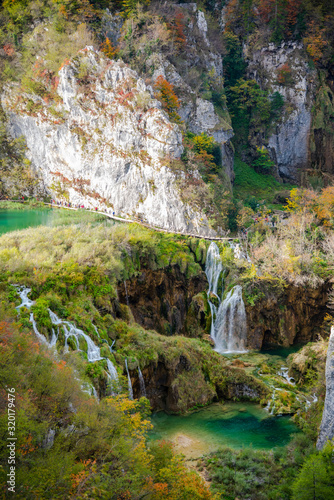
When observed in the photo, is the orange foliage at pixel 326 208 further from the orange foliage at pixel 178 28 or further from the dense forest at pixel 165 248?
the orange foliage at pixel 178 28

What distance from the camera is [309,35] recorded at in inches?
2060

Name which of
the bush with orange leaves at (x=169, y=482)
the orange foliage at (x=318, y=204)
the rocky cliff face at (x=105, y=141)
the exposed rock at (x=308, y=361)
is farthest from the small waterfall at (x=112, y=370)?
the orange foliage at (x=318, y=204)

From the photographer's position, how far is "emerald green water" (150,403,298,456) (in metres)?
16.6

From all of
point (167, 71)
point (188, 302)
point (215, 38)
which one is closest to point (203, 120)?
point (167, 71)

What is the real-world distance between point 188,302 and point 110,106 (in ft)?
77.9

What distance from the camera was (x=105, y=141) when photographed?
41.2 metres

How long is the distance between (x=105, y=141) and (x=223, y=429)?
32384mm

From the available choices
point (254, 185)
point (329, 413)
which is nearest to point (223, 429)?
point (329, 413)

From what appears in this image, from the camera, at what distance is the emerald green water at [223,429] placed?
1659 cm

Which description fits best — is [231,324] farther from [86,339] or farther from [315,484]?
[315,484]

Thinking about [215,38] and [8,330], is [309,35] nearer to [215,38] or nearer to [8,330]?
[215,38]

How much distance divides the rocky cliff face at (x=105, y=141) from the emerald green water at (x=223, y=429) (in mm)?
18672

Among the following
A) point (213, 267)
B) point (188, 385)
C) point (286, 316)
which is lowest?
point (188, 385)

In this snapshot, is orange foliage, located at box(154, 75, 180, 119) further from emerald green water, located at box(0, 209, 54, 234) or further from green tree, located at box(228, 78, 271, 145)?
emerald green water, located at box(0, 209, 54, 234)
